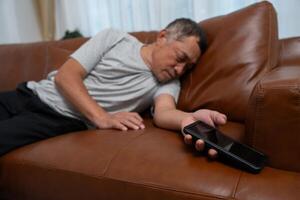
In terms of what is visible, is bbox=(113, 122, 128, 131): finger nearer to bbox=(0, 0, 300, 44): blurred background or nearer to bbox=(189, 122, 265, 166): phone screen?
bbox=(189, 122, 265, 166): phone screen

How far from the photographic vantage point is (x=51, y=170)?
99 cm

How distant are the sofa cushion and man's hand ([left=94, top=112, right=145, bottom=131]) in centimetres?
23

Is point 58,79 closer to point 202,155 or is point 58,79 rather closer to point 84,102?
point 84,102

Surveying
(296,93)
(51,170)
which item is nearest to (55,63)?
(51,170)

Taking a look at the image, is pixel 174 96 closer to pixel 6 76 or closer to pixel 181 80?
pixel 181 80

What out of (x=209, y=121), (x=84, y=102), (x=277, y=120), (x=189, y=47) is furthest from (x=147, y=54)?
(x=277, y=120)

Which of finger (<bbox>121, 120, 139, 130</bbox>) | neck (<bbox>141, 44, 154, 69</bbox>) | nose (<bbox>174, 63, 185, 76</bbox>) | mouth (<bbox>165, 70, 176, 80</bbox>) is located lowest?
finger (<bbox>121, 120, 139, 130</bbox>)

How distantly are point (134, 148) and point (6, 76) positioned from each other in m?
1.05

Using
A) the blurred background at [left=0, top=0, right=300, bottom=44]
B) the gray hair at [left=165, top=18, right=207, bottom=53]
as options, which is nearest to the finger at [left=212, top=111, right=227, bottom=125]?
the gray hair at [left=165, top=18, right=207, bottom=53]

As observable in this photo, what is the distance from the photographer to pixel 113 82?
4.56 ft

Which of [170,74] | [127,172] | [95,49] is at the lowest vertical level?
[127,172]

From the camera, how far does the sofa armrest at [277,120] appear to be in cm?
79

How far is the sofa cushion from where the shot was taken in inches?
47.4

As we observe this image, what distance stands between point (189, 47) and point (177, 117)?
Answer: 1.05 ft
